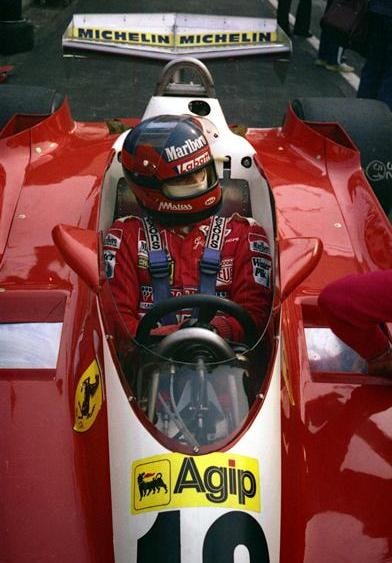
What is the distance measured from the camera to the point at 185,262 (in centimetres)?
313

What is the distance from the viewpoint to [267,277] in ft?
9.90

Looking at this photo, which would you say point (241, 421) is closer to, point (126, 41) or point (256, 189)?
point (256, 189)

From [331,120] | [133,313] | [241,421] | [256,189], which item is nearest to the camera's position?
[241,421]

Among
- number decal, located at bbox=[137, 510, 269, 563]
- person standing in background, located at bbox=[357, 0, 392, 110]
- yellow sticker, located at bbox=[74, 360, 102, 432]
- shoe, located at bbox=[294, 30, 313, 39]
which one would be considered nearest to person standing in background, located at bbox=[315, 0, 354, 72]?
shoe, located at bbox=[294, 30, 313, 39]

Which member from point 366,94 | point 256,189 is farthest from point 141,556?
point 366,94

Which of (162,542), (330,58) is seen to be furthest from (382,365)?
(330,58)

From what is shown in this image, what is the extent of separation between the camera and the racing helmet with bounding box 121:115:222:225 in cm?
294

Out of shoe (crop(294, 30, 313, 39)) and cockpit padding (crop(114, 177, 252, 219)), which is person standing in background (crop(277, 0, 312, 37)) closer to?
shoe (crop(294, 30, 313, 39))

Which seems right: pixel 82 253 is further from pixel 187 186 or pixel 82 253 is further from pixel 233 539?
pixel 233 539

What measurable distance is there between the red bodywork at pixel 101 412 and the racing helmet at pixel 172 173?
0.44 m

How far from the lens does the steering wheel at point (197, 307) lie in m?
2.49

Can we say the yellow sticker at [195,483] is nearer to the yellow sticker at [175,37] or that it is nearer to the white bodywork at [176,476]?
the white bodywork at [176,476]

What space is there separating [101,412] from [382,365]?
102 centimetres

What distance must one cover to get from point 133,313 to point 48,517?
0.85 meters
